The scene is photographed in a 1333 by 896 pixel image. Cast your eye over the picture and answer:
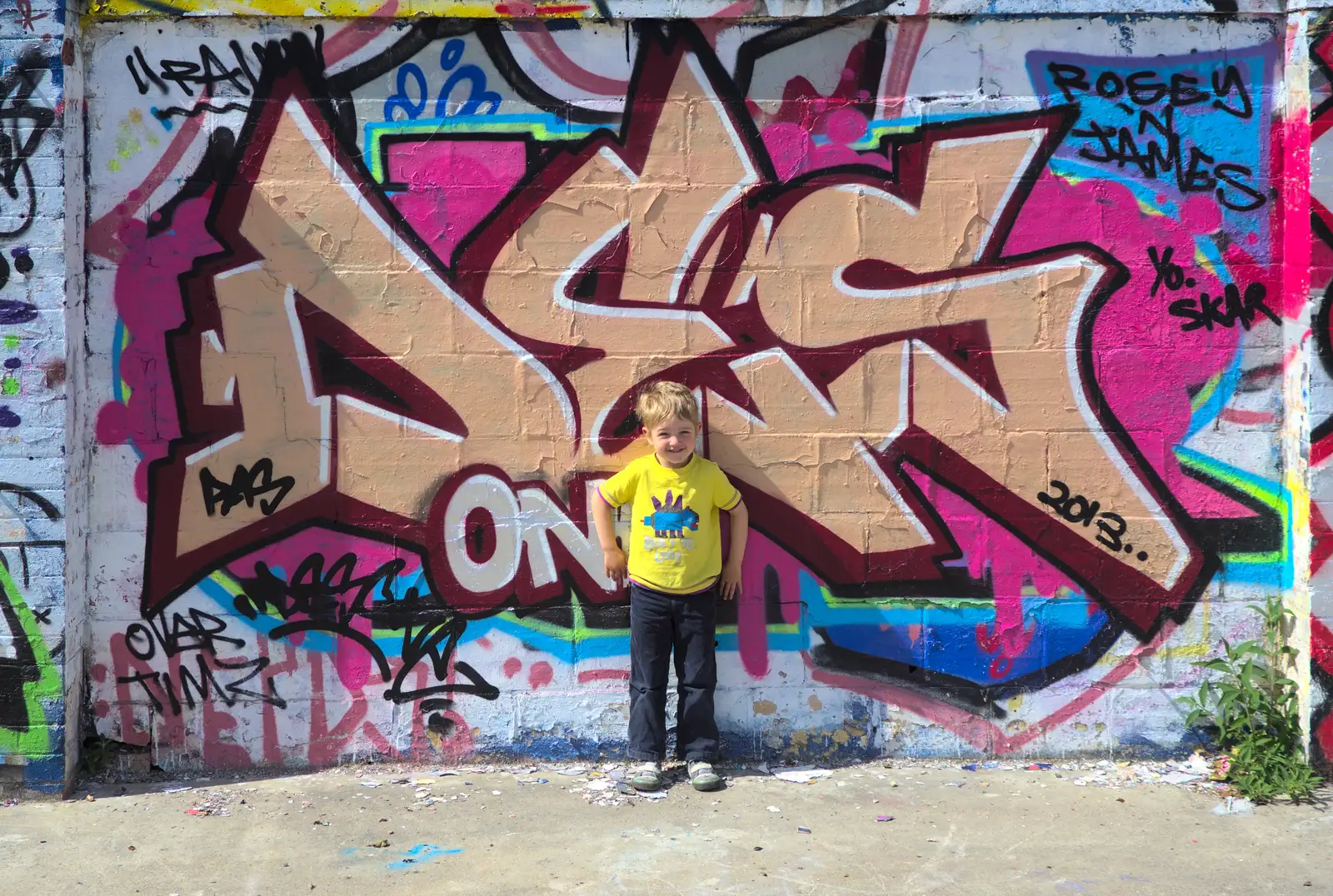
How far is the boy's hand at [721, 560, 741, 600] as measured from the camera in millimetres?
4402

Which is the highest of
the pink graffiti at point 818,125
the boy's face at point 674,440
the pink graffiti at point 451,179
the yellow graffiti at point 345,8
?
the yellow graffiti at point 345,8

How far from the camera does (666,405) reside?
13.9 ft

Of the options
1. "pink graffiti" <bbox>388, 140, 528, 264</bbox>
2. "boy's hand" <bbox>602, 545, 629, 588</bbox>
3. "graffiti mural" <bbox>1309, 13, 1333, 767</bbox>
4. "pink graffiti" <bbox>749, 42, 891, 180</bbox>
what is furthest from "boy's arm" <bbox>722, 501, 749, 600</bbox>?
"graffiti mural" <bbox>1309, 13, 1333, 767</bbox>

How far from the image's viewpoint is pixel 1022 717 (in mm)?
4516

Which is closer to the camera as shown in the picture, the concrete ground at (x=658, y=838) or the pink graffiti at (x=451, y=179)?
the concrete ground at (x=658, y=838)

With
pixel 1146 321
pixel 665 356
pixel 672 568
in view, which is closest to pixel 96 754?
pixel 672 568

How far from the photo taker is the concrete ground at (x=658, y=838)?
358 cm

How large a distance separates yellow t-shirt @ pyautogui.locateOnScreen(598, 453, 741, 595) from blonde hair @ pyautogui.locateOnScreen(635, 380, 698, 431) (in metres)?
0.18

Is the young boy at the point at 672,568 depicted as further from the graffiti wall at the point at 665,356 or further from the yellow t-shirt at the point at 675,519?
the graffiti wall at the point at 665,356

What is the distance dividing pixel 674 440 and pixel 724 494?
0.96 feet

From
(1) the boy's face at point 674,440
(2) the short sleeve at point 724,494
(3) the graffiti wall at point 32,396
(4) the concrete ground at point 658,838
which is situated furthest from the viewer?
(2) the short sleeve at point 724,494

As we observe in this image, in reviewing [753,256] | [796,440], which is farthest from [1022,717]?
[753,256]

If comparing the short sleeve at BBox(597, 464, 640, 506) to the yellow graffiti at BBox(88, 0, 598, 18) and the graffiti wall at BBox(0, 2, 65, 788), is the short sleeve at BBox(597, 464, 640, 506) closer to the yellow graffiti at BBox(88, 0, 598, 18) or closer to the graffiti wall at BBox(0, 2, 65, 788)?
the yellow graffiti at BBox(88, 0, 598, 18)

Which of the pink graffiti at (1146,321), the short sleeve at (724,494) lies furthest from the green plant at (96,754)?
the pink graffiti at (1146,321)
